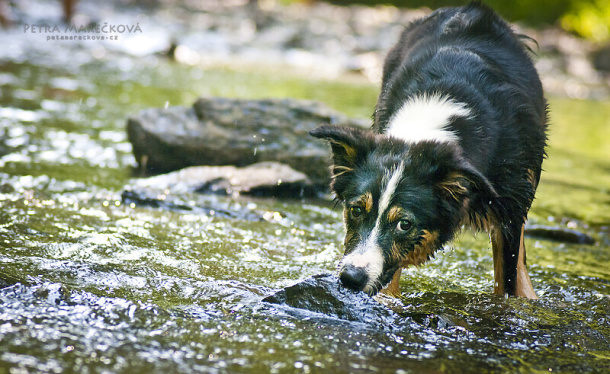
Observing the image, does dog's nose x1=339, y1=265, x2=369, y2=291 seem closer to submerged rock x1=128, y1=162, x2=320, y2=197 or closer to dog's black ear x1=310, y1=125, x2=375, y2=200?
dog's black ear x1=310, y1=125, x2=375, y2=200

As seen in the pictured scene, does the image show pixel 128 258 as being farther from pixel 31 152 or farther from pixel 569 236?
pixel 569 236

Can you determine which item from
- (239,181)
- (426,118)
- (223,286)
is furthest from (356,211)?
(239,181)

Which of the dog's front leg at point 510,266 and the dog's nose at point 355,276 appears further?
the dog's front leg at point 510,266

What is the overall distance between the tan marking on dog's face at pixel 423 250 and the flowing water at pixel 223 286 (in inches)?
12.2

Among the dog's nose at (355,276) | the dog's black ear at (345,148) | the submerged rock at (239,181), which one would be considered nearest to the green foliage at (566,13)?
the submerged rock at (239,181)

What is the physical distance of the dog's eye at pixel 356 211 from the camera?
12.3 feet

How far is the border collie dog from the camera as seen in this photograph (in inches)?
143

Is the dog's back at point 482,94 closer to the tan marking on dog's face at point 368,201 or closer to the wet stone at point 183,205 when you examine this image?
the tan marking on dog's face at point 368,201

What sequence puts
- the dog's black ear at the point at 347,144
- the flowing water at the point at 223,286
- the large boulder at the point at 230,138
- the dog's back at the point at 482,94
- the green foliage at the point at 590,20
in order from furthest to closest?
1. the green foliage at the point at 590,20
2. the large boulder at the point at 230,138
3. the dog's back at the point at 482,94
4. the dog's black ear at the point at 347,144
5. the flowing water at the point at 223,286

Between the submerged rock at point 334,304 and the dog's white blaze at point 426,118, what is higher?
the dog's white blaze at point 426,118

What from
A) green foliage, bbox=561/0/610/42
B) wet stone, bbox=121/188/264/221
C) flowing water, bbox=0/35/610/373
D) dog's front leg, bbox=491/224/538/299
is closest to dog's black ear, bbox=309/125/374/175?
flowing water, bbox=0/35/610/373

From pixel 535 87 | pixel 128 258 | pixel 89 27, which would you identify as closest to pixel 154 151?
pixel 128 258

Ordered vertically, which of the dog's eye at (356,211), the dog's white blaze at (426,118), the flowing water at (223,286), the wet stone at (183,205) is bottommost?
the flowing water at (223,286)

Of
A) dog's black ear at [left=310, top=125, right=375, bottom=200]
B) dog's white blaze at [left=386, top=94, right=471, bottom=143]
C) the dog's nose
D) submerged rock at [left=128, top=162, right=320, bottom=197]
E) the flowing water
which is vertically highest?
dog's white blaze at [left=386, top=94, right=471, bottom=143]
